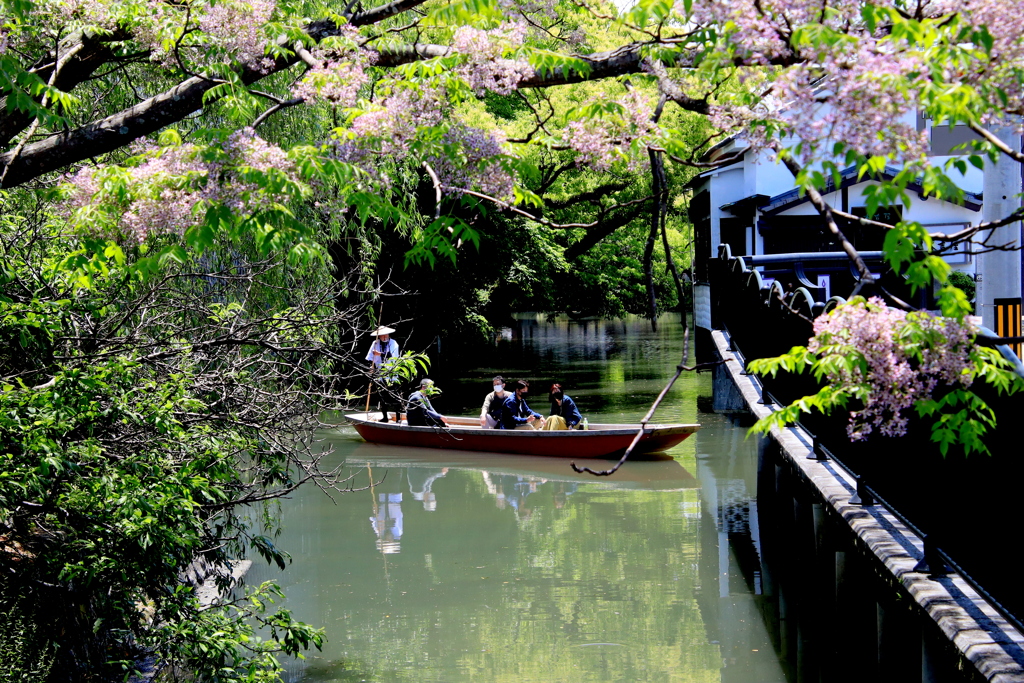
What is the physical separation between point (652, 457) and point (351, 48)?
14624 millimetres

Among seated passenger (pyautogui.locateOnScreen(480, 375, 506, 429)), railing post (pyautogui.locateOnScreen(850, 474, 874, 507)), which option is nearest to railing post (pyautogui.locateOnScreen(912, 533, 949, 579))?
railing post (pyautogui.locateOnScreen(850, 474, 874, 507))

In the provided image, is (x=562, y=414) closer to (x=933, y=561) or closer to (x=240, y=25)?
(x=933, y=561)

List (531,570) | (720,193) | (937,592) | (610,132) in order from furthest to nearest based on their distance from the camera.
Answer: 1. (720,193)
2. (531,570)
3. (937,592)
4. (610,132)

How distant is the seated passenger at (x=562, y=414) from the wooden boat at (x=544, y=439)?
1.26 ft

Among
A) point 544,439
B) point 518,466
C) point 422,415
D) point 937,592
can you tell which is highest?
point 937,592

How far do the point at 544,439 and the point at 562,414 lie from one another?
0.79 m

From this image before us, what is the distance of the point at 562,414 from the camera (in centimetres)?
1970

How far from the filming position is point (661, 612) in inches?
410

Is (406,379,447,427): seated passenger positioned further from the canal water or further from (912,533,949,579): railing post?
(912,533,949,579): railing post

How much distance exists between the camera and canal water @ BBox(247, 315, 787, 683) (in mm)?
9172

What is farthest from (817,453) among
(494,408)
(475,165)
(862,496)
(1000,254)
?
(494,408)

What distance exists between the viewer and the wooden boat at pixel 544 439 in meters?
18.5

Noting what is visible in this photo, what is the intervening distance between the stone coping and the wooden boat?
9.41m

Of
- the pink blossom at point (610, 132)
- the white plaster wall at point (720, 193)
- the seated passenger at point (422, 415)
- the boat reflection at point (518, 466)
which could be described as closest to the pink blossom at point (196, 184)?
the pink blossom at point (610, 132)
